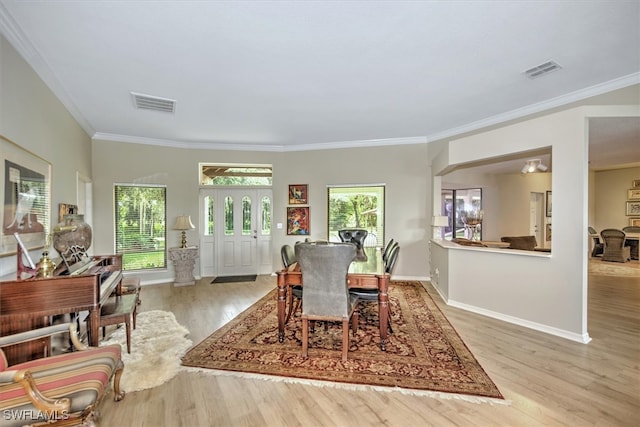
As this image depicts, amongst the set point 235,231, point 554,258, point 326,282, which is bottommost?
point 326,282

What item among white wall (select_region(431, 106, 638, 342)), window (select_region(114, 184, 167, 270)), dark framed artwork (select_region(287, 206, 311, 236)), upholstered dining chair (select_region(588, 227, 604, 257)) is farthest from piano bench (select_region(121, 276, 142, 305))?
upholstered dining chair (select_region(588, 227, 604, 257))

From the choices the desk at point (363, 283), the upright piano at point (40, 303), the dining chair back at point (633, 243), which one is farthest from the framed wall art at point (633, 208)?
the upright piano at point (40, 303)

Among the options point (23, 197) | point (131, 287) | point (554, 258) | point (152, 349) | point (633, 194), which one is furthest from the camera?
point (633, 194)

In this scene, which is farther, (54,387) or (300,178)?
(300,178)

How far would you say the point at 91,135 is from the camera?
4.70m

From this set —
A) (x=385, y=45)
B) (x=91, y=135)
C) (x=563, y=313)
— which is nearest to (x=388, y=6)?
(x=385, y=45)

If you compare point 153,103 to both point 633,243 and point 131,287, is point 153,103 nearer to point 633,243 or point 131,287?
point 131,287

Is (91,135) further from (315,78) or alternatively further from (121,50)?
(315,78)

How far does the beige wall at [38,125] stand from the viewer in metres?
2.14

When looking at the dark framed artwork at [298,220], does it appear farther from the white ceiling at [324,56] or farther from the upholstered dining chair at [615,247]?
the upholstered dining chair at [615,247]

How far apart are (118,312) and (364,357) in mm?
2331

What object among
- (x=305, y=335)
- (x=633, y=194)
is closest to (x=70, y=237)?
(x=305, y=335)

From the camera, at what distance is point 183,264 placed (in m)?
5.16

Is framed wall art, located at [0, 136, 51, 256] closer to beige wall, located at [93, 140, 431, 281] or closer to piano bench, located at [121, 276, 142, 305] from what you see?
piano bench, located at [121, 276, 142, 305]
